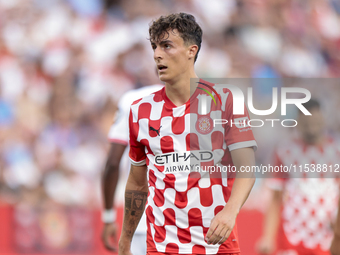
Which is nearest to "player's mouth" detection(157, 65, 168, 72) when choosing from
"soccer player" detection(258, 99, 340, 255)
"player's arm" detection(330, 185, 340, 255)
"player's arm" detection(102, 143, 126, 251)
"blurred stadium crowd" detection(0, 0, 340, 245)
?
"player's arm" detection(330, 185, 340, 255)

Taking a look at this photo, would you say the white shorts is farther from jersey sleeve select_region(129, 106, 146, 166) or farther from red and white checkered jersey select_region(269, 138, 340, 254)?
red and white checkered jersey select_region(269, 138, 340, 254)

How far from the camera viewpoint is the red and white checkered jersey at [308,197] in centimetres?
484

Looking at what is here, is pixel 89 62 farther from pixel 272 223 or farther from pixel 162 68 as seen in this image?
pixel 162 68

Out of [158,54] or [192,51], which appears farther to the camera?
[192,51]

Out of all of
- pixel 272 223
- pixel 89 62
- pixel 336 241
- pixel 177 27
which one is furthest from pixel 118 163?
pixel 89 62

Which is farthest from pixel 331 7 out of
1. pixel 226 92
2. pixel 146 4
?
pixel 226 92

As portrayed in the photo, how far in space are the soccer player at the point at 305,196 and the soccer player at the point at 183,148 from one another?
6.43ft

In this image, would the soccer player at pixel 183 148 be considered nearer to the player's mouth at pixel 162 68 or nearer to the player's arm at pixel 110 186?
the player's mouth at pixel 162 68

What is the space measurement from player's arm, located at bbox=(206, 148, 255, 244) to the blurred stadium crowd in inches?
213

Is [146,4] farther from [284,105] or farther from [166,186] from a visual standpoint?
[166,186]

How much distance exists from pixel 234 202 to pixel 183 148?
557mm

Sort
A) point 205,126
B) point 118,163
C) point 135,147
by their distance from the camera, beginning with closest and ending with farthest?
point 205,126 < point 135,147 < point 118,163

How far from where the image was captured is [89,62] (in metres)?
9.27

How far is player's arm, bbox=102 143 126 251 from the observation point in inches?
189
